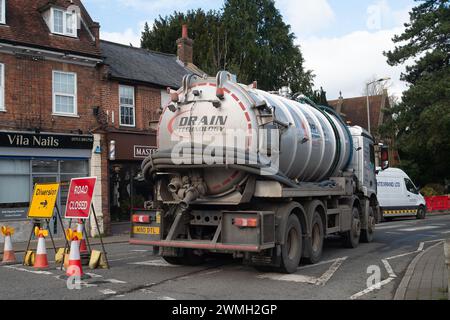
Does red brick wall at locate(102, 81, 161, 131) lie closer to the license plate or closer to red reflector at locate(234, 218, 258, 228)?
the license plate

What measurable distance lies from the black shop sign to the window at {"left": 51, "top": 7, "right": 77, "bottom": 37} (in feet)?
12.9

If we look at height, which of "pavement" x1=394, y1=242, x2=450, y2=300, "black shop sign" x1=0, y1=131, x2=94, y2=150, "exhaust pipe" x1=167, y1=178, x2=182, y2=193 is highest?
"black shop sign" x1=0, y1=131, x2=94, y2=150

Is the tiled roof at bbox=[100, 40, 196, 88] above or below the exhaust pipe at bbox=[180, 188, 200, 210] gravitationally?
above

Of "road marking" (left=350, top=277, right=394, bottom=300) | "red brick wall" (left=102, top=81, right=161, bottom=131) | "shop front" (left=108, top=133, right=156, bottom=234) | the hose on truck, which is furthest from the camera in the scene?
"shop front" (left=108, top=133, right=156, bottom=234)

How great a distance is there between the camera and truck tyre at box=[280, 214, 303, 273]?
897 centimetres

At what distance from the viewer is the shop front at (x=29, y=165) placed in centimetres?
1670

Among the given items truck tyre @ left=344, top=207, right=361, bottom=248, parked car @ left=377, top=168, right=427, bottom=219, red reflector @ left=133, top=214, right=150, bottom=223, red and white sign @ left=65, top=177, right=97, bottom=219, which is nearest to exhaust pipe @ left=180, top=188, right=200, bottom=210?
red reflector @ left=133, top=214, right=150, bottom=223

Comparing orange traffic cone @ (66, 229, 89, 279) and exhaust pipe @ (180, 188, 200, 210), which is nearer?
orange traffic cone @ (66, 229, 89, 279)

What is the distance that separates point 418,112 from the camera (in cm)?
3045

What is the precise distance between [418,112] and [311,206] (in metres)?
Result: 22.8

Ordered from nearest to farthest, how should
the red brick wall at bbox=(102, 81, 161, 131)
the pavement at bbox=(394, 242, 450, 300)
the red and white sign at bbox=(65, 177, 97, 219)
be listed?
the pavement at bbox=(394, 242, 450, 300)
the red and white sign at bbox=(65, 177, 97, 219)
the red brick wall at bbox=(102, 81, 161, 131)

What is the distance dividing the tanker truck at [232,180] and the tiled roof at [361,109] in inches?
1677

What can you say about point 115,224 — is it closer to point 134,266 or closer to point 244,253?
point 134,266

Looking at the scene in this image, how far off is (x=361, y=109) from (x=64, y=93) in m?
41.5
